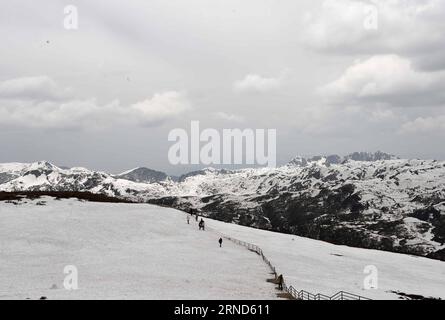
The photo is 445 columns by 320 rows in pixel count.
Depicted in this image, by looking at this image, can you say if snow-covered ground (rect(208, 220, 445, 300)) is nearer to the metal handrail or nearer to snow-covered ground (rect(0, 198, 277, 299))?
the metal handrail

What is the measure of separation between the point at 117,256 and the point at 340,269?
3156 centimetres

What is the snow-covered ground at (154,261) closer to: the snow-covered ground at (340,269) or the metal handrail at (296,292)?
the snow-covered ground at (340,269)

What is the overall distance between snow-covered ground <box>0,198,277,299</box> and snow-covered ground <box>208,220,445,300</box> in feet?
17.0

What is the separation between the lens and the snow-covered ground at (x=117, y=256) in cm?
4038

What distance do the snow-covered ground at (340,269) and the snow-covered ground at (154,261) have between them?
205 millimetres

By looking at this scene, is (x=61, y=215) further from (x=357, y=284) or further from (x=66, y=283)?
(x=357, y=284)

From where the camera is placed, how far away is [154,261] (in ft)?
178

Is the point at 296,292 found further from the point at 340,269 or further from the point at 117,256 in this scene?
the point at 340,269

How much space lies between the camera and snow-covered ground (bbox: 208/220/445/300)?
52.1 meters

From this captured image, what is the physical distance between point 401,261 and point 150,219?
46.3 metres

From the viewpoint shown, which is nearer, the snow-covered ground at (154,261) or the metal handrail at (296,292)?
the metal handrail at (296,292)

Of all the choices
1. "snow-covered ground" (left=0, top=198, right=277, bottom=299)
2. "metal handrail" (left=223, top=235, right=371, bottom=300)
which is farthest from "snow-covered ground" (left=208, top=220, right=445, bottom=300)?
"snow-covered ground" (left=0, top=198, right=277, bottom=299)

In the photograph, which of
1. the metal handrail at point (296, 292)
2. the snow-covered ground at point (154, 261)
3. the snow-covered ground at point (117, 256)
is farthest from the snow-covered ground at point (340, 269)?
the snow-covered ground at point (117, 256)
